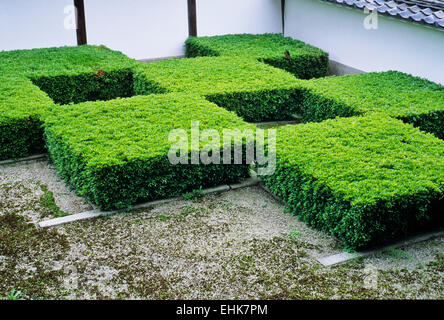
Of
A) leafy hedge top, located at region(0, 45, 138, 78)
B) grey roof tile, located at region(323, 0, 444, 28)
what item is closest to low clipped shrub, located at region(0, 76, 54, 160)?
leafy hedge top, located at region(0, 45, 138, 78)

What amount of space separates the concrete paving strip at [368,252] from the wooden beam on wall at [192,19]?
11.4 meters

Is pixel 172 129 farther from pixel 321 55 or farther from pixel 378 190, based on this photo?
pixel 321 55

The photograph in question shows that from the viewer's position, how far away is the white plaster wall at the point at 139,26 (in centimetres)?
1544

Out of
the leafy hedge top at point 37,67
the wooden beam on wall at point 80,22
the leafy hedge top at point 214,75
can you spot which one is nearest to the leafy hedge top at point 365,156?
the leafy hedge top at point 214,75

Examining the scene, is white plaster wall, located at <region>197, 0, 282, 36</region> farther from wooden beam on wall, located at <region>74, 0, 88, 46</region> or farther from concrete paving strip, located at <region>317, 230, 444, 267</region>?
concrete paving strip, located at <region>317, 230, 444, 267</region>

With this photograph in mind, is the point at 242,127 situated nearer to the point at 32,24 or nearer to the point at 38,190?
the point at 38,190

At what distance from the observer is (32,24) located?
1475 centimetres

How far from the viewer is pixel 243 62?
1354cm

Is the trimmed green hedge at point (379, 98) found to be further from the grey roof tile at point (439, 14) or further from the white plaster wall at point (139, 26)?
the white plaster wall at point (139, 26)

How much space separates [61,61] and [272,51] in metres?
5.74

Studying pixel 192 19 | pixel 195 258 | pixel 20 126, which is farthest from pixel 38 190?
pixel 192 19

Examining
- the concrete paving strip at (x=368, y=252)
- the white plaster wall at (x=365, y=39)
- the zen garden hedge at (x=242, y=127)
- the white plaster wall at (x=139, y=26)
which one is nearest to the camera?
the concrete paving strip at (x=368, y=252)

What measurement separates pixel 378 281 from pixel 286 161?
238cm

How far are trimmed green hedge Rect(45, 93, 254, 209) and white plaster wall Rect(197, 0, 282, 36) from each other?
283 inches
